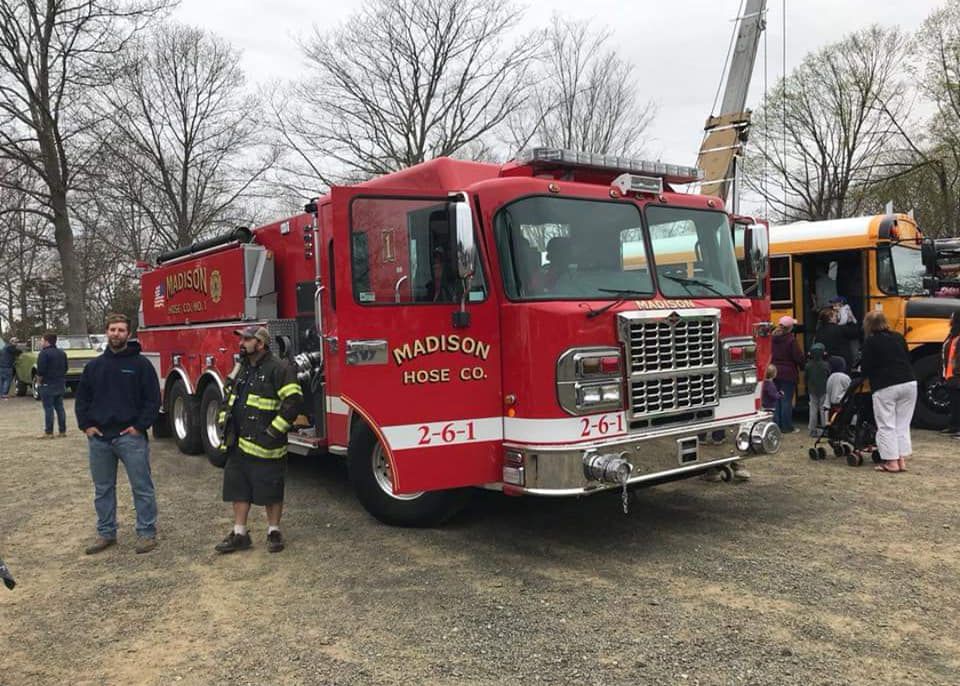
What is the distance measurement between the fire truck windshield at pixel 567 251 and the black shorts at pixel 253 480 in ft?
Answer: 7.22

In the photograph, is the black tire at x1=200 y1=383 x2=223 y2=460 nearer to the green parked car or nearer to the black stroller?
the black stroller

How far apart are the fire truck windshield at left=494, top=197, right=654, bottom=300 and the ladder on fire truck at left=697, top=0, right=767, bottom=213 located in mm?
6388

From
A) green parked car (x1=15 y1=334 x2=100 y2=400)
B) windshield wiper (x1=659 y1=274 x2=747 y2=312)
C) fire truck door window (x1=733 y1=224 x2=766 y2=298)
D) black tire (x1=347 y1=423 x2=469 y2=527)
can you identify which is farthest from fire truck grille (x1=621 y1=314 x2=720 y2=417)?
green parked car (x1=15 y1=334 x2=100 y2=400)

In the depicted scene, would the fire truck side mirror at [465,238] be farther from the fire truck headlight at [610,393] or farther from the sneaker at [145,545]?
the sneaker at [145,545]

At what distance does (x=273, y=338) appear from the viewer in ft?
24.3

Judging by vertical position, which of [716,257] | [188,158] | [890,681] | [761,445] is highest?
[188,158]

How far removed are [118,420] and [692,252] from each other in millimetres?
4638

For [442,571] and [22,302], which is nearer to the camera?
[442,571]

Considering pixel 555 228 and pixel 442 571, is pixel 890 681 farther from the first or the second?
pixel 555 228

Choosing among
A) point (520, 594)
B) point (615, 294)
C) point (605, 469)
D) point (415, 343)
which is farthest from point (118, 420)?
point (615, 294)

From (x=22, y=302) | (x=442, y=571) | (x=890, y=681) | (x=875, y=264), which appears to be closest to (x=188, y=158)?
(x=22, y=302)

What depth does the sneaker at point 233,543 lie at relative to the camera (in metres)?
5.43

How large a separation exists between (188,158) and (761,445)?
3000 cm

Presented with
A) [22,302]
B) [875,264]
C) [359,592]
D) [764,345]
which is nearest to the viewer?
[359,592]
